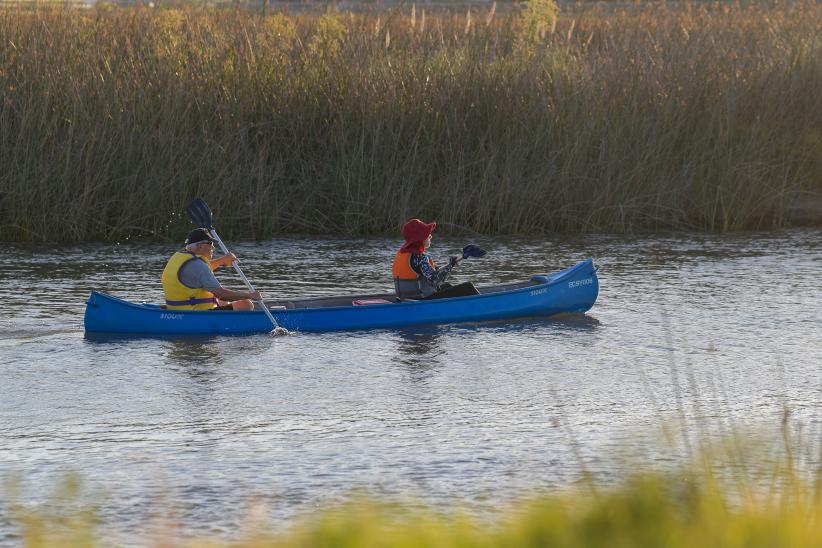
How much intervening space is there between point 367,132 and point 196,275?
6.32 meters

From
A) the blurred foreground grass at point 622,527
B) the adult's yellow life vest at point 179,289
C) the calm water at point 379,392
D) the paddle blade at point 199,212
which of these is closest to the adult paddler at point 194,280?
the adult's yellow life vest at point 179,289

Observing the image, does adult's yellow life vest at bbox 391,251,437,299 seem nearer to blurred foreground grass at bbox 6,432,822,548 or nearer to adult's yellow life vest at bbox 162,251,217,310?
adult's yellow life vest at bbox 162,251,217,310

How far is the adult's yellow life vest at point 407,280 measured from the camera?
13.7 meters

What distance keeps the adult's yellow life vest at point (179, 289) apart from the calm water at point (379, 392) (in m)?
0.50

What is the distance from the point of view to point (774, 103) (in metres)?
20.2

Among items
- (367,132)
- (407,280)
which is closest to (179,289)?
(407,280)

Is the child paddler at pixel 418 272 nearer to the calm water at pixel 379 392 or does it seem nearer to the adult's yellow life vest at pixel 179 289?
the calm water at pixel 379 392

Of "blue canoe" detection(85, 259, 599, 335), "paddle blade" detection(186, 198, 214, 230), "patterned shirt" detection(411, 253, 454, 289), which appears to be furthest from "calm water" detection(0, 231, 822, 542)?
"paddle blade" detection(186, 198, 214, 230)

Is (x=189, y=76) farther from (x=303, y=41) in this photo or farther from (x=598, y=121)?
(x=598, y=121)

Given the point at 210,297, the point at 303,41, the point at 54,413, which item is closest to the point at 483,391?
the point at 54,413

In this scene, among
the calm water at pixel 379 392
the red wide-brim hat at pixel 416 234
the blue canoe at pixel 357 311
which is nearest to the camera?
the calm water at pixel 379 392

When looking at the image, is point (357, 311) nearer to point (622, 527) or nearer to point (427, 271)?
point (427, 271)

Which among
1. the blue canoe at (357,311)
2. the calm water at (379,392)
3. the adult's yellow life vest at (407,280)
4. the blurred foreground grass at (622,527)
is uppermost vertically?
the blurred foreground grass at (622,527)

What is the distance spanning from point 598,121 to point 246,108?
458 cm
